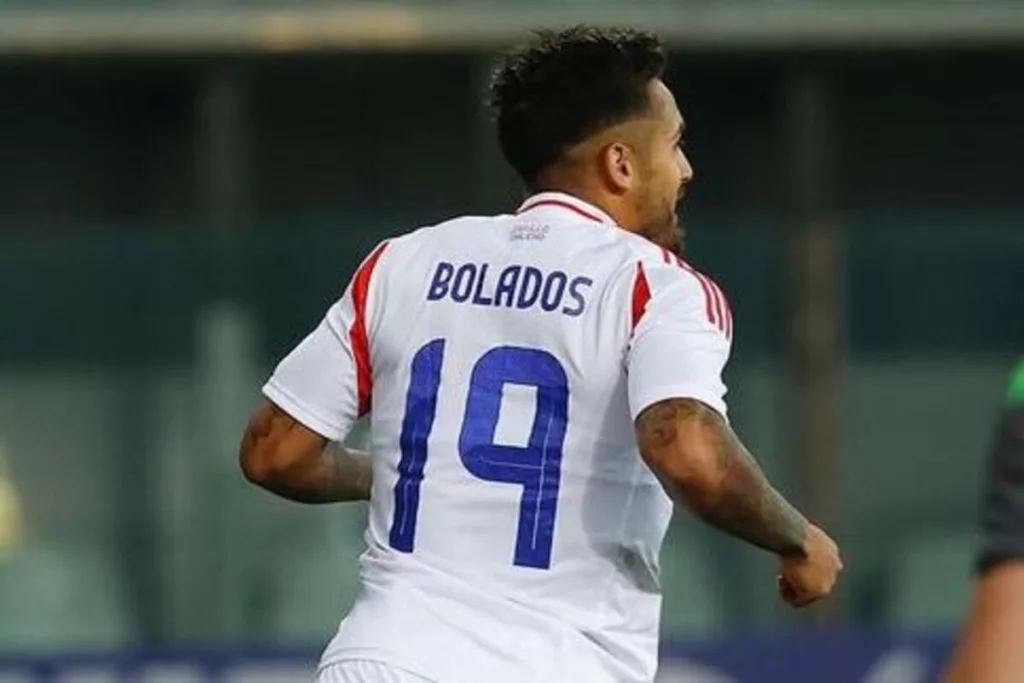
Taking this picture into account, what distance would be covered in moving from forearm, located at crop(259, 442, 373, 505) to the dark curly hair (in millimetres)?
558

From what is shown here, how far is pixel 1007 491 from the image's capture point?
10.4 feet

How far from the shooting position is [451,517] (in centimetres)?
467

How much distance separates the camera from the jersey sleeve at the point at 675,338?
445 cm

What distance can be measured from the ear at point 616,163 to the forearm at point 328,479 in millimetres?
614

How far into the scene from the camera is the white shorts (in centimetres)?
460

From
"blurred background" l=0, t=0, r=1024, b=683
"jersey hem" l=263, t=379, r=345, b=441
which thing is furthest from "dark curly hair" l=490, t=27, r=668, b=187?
"blurred background" l=0, t=0, r=1024, b=683

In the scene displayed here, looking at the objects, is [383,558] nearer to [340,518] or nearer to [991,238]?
[340,518]

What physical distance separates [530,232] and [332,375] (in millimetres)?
404

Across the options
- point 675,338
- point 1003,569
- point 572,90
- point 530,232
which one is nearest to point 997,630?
point 1003,569

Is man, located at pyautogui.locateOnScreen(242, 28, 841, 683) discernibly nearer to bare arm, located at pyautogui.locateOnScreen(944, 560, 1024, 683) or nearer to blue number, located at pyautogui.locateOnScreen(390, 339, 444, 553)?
blue number, located at pyautogui.locateOnScreen(390, 339, 444, 553)

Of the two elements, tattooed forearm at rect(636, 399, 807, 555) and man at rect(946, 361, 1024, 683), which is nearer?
man at rect(946, 361, 1024, 683)

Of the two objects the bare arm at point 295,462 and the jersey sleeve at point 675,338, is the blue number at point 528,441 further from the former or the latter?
the bare arm at point 295,462

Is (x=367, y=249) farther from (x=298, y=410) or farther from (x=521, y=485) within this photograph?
(x=521, y=485)

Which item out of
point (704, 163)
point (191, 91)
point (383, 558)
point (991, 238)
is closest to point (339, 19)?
point (191, 91)
